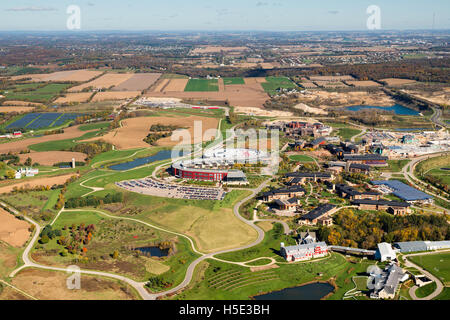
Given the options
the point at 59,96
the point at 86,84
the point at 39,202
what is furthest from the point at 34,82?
the point at 39,202

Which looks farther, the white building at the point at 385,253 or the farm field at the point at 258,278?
the white building at the point at 385,253

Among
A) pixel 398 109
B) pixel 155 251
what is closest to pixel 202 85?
pixel 398 109

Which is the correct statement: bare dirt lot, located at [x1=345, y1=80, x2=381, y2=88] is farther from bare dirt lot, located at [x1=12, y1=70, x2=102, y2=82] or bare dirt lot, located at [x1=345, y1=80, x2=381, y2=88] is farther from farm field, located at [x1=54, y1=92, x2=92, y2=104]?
bare dirt lot, located at [x1=12, y1=70, x2=102, y2=82]

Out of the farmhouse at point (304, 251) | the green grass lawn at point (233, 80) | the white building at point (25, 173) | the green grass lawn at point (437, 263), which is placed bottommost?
the green grass lawn at point (437, 263)

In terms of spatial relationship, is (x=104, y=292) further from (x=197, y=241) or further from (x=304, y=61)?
(x=304, y=61)

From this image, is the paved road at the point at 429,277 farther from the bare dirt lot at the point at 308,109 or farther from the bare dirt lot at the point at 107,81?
the bare dirt lot at the point at 107,81

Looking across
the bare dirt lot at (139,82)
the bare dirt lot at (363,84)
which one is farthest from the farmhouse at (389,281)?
the bare dirt lot at (139,82)

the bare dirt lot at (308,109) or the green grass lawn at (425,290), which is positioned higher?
the bare dirt lot at (308,109)
